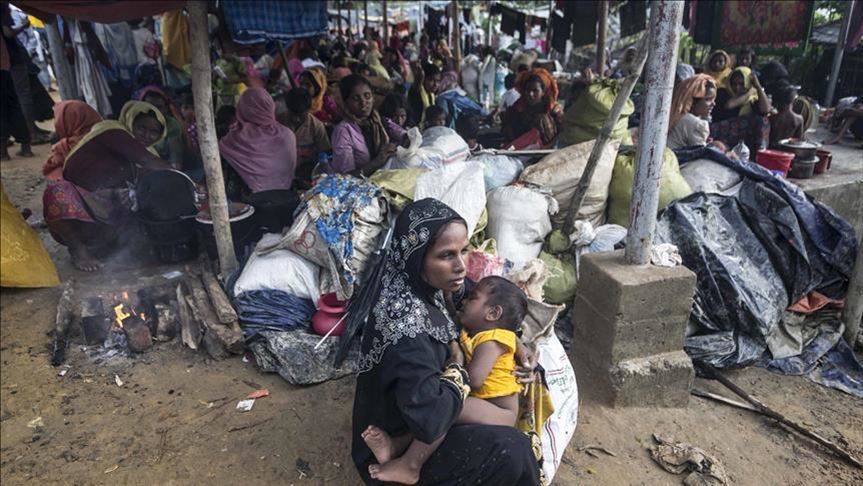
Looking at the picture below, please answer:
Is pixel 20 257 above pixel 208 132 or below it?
below

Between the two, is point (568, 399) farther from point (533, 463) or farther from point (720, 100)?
point (720, 100)

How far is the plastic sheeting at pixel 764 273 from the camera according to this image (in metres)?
3.42

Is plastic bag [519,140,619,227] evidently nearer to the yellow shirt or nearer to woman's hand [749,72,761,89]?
the yellow shirt

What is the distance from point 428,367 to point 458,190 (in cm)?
208

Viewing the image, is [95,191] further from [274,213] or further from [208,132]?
[274,213]

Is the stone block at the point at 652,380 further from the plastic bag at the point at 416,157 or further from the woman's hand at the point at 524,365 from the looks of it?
the plastic bag at the point at 416,157

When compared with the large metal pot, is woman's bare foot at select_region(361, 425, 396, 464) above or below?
below

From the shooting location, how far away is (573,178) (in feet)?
12.6

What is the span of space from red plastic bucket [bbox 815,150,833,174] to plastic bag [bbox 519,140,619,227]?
7.75 feet

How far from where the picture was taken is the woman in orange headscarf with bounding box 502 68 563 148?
17.3 feet

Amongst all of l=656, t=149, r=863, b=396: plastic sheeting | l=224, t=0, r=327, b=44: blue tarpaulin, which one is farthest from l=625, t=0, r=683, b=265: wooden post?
l=224, t=0, r=327, b=44: blue tarpaulin

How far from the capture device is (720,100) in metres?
6.32

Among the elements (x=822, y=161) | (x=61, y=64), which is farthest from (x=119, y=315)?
(x=822, y=161)

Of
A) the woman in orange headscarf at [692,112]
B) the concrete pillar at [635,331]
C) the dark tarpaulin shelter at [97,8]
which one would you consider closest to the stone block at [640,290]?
the concrete pillar at [635,331]
